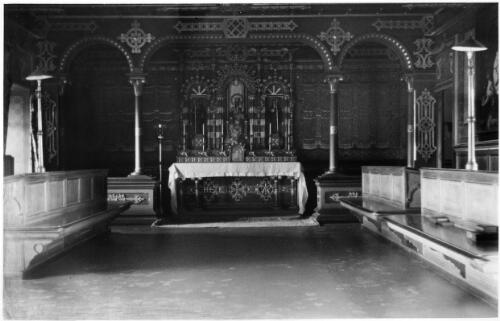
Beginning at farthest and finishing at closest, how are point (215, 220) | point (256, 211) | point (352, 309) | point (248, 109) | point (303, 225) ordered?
point (248, 109), point (256, 211), point (215, 220), point (303, 225), point (352, 309)

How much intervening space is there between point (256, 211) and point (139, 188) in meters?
2.65

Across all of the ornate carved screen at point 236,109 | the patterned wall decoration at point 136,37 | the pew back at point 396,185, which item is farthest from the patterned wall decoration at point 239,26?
the pew back at point 396,185

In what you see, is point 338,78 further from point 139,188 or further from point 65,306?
point 65,306

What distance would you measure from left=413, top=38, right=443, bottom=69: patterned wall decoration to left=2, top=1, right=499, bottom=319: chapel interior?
1.1 inches

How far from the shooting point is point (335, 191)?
10133 mm

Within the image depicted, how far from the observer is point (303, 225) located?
9.38 meters

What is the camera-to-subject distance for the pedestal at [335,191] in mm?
10086

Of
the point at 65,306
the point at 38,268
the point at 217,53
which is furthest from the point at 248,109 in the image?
Answer: the point at 65,306

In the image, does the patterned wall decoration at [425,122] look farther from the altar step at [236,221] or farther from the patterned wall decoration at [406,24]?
the altar step at [236,221]

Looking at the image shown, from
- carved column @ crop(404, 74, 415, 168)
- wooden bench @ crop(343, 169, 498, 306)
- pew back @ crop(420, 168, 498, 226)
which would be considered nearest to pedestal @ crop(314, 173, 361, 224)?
carved column @ crop(404, 74, 415, 168)

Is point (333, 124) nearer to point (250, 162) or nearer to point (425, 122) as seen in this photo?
point (425, 122)

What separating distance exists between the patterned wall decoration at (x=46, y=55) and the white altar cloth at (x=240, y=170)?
301 cm

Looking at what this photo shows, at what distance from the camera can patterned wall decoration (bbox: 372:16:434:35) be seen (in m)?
10.1

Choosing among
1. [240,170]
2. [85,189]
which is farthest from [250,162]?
[85,189]
